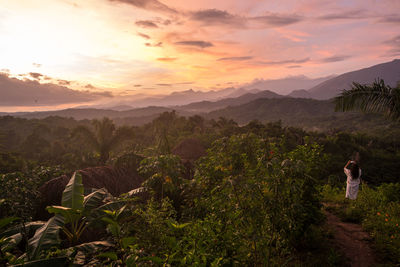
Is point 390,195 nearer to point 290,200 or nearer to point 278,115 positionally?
point 290,200

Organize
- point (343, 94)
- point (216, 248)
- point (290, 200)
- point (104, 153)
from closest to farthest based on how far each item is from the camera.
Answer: point (216, 248) < point (290, 200) < point (343, 94) < point (104, 153)

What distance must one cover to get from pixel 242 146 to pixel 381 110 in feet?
20.5

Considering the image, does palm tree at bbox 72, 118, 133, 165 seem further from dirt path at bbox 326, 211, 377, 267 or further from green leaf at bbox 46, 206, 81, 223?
dirt path at bbox 326, 211, 377, 267

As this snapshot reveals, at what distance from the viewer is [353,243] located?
5.80 meters

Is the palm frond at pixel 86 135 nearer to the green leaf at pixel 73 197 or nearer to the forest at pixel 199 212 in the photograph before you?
the forest at pixel 199 212

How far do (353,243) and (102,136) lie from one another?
50.7 ft

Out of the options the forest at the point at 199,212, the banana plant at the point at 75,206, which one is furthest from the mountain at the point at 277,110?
the banana plant at the point at 75,206

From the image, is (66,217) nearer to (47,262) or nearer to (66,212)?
(66,212)

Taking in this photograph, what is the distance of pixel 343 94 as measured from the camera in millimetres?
8469

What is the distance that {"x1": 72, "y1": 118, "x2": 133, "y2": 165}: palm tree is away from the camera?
52.1 feet

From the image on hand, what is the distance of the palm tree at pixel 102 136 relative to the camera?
15883 mm

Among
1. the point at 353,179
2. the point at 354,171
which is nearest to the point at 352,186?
the point at 353,179

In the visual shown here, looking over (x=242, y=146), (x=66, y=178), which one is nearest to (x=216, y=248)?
(x=242, y=146)

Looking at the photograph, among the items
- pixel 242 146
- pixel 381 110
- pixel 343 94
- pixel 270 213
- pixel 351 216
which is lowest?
pixel 351 216
